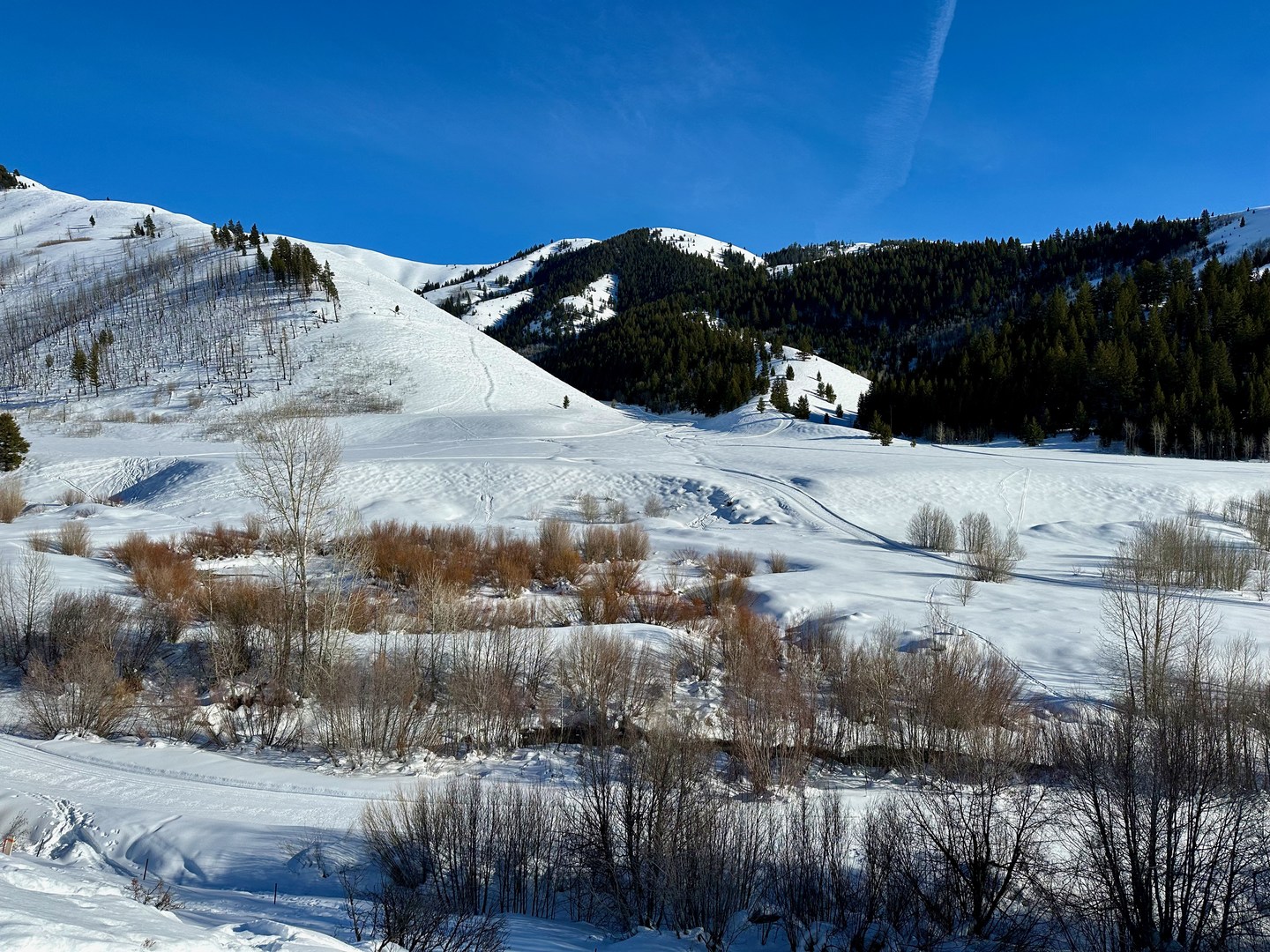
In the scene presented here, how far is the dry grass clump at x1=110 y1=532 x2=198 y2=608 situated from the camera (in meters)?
14.6

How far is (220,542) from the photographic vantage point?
20.2 meters

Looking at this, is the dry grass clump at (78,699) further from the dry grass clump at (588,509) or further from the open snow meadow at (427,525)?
the dry grass clump at (588,509)

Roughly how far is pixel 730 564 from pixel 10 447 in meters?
40.1

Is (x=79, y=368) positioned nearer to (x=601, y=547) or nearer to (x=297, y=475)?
(x=601, y=547)

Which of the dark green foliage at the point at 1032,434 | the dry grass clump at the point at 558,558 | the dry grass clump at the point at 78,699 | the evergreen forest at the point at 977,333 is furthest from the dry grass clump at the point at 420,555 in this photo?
the evergreen forest at the point at 977,333

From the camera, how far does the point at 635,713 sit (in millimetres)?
11211

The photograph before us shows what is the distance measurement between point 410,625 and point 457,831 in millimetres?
8656

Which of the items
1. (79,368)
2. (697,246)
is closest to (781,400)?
(79,368)

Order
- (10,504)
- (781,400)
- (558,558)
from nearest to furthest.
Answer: (558,558)
(10,504)
(781,400)

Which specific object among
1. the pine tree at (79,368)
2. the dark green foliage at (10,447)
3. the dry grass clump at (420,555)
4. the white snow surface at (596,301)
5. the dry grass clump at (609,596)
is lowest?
the dry grass clump at (609,596)

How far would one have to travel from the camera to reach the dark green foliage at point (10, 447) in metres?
34.5

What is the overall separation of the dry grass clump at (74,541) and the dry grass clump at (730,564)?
17958 mm

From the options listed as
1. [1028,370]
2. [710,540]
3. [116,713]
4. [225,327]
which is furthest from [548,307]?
[116,713]

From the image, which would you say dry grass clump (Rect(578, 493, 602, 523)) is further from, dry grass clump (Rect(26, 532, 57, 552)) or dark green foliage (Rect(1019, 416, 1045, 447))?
dark green foliage (Rect(1019, 416, 1045, 447))
